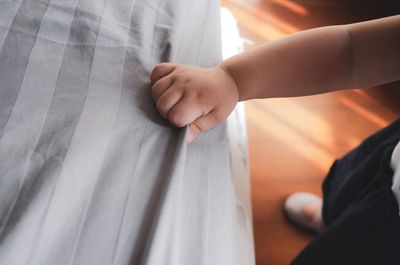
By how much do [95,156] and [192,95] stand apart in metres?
0.14

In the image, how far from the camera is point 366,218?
1.61 feet

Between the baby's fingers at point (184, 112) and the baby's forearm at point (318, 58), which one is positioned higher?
the baby's forearm at point (318, 58)

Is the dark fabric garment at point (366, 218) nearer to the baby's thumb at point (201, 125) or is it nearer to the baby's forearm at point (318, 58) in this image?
the baby's forearm at point (318, 58)

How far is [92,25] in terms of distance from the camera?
0.46 meters

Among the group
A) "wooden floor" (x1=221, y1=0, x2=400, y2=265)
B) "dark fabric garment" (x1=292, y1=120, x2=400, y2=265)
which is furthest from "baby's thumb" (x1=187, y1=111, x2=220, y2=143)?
"wooden floor" (x1=221, y1=0, x2=400, y2=265)

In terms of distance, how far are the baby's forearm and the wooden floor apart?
1.91 ft

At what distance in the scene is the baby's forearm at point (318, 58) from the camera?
0.45 meters

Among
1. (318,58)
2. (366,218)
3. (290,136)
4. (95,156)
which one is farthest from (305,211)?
(95,156)

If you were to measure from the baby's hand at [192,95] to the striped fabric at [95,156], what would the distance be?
16 mm

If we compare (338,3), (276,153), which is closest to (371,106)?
(276,153)

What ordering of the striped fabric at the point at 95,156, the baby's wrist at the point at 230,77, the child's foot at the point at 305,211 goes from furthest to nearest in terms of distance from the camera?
the child's foot at the point at 305,211 < the baby's wrist at the point at 230,77 < the striped fabric at the point at 95,156

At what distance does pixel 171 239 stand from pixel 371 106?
1142 millimetres

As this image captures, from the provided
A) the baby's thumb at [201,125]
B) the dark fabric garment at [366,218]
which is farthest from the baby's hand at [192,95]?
the dark fabric garment at [366,218]

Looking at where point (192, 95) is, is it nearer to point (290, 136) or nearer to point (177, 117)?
point (177, 117)
